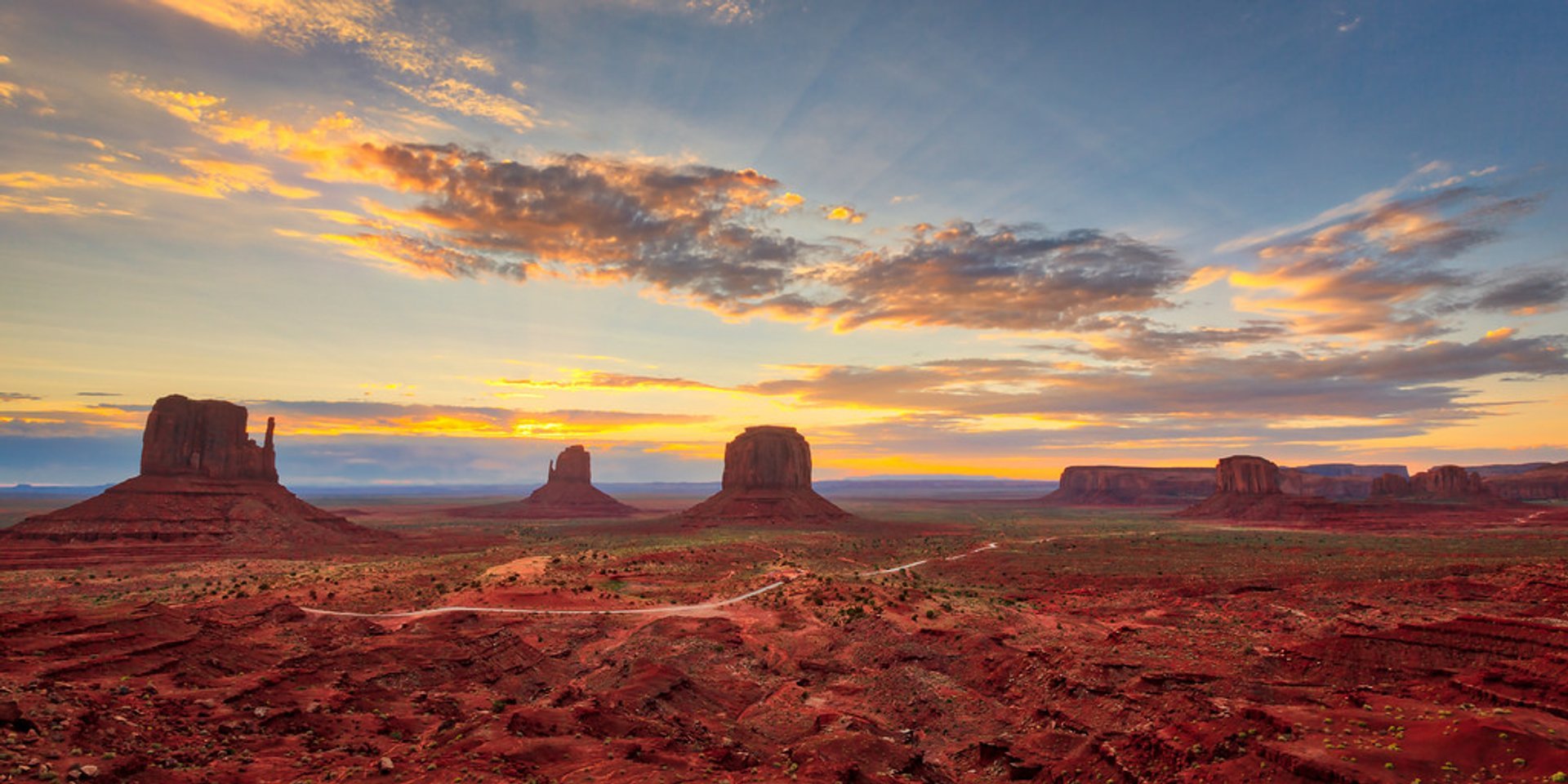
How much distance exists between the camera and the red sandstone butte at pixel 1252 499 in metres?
156

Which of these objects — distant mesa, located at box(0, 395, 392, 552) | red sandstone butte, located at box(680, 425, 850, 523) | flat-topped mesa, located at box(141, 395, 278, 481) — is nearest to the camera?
distant mesa, located at box(0, 395, 392, 552)

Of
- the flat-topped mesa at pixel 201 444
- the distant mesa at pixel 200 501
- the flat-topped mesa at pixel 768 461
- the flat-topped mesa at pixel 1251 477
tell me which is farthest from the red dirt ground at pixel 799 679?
the flat-topped mesa at pixel 1251 477

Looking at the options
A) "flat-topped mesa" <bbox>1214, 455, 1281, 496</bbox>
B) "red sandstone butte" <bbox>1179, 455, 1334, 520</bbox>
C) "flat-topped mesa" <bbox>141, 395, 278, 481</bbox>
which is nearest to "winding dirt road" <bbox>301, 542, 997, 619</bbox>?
"flat-topped mesa" <bbox>141, 395, 278, 481</bbox>

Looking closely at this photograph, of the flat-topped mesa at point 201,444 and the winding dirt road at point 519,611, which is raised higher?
the flat-topped mesa at point 201,444

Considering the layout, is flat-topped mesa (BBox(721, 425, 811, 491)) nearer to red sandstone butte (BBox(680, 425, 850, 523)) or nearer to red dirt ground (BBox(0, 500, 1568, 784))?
red sandstone butte (BBox(680, 425, 850, 523))

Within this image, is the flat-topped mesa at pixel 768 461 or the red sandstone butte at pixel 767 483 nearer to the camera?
the red sandstone butte at pixel 767 483

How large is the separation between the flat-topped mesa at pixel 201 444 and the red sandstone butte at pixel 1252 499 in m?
200

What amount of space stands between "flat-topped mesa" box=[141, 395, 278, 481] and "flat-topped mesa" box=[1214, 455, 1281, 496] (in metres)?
216

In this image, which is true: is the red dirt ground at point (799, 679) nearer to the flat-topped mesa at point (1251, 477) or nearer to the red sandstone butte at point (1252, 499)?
the red sandstone butte at point (1252, 499)

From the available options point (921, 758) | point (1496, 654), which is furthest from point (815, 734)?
point (1496, 654)

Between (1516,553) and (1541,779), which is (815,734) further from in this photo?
(1516,553)

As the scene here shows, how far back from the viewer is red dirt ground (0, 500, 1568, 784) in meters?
19.5

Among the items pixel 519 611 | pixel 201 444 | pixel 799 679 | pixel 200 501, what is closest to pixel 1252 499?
pixel 799 679

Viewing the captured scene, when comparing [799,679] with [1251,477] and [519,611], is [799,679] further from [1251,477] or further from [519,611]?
[1251,477]
